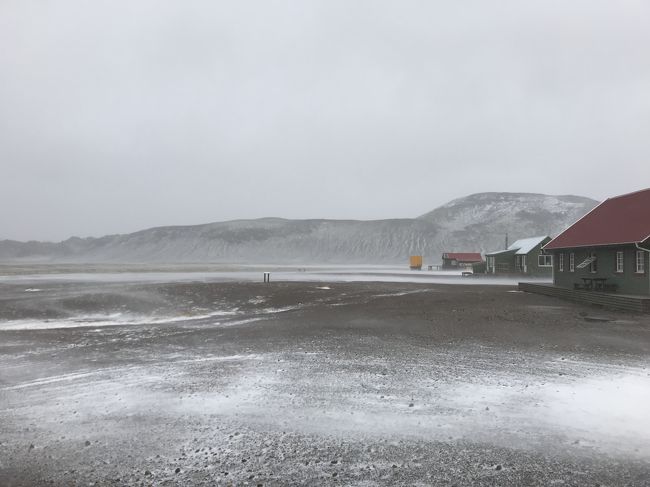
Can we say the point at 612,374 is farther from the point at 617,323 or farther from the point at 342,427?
the point at 617,323

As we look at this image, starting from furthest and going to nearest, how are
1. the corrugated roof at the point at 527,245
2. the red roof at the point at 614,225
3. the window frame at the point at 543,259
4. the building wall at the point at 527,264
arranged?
the corrugated roof at the point at 527,245
the building wall at the point at 527,264
the window frame at the point at 543,259
the red roof at the point at 614,225

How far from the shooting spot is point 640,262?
2572 cm

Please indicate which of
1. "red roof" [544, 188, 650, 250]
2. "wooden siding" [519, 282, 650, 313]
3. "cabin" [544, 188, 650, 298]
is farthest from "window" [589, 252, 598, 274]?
"wooden siding" [519, 282, 650, 313]

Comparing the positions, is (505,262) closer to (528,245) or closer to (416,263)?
(528,245)

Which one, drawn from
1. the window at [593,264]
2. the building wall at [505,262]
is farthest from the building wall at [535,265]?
the window at [593,264]

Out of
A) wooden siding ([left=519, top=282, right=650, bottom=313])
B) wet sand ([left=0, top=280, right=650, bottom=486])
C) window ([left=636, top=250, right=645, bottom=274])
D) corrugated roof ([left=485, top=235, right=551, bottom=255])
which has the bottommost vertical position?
wet sand ([left=0, top=280, right=650, bottom=486])

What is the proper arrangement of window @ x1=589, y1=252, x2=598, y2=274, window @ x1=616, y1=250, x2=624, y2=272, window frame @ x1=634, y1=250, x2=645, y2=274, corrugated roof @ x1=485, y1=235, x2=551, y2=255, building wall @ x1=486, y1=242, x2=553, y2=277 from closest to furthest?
1. window frame @ x1=634, y1=250, x2=645, y2=274
2. window @ x1=616, y1=250, x2=624, y2=272
3. window @ x1=589, y1=252, x2=598, y2=274
4. building wall @ x1=486, y1=242, x2=553, y2=277
5. corrugated roof @ x1=485, y1=235, x2=551, y2=255

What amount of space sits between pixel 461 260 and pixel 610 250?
2474 inches

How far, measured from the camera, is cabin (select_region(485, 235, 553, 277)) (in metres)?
57.5

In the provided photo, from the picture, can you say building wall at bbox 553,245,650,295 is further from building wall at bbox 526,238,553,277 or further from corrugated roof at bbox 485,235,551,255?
corrugated roof at bbox 485,235,551,255

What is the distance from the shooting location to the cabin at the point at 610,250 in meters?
25.8

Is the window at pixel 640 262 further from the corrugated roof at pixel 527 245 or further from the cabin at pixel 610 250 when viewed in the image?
the corrugated roof at pixel 527 245

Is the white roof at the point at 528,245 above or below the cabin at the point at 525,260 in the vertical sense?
above

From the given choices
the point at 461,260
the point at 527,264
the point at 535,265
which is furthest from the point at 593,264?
the point at 461,260
